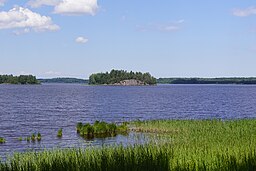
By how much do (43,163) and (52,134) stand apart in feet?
87.3

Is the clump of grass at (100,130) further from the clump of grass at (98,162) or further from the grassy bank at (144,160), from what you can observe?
the clump of grass at (98,162)

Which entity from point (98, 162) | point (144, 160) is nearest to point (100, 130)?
point (144, 160)

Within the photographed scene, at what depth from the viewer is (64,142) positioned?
118ft

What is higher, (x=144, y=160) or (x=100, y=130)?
(x=144, y=160)

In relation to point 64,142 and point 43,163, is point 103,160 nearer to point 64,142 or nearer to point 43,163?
point 43,163

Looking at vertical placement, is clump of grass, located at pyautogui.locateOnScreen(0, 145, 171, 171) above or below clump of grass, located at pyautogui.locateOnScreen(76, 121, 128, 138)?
above

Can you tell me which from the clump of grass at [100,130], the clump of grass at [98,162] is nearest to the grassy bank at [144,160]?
the clump of grass at [98,162]

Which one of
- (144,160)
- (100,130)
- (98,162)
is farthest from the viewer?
(100,130)

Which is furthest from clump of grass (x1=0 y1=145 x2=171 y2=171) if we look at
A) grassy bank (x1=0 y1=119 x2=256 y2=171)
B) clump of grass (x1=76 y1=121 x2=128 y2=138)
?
clump of grass (x1=76 y1=121 x2=128 y2=138)

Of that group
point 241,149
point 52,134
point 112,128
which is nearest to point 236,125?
point 112,128

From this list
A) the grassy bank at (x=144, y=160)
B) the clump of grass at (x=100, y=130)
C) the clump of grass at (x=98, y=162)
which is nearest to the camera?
the clump of grass at (x=98, y=162)

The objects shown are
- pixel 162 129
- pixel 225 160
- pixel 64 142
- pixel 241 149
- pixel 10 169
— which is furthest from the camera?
pixel 162 129

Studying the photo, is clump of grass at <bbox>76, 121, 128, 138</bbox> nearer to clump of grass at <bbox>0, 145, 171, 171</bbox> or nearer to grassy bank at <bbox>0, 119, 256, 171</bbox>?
grassy bank at <bbox>0, 119, 256, 171</bbox>

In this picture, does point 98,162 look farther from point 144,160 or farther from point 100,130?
point 100,130
